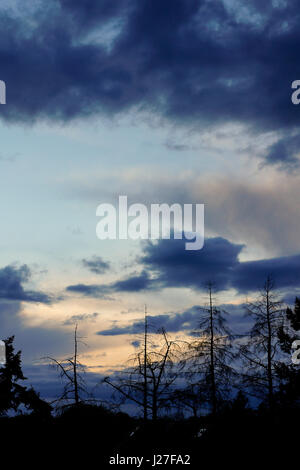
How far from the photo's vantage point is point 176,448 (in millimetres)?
18562

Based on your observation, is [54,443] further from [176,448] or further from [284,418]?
[284,418]

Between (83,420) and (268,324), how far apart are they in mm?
12085

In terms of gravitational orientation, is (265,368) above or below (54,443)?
above
